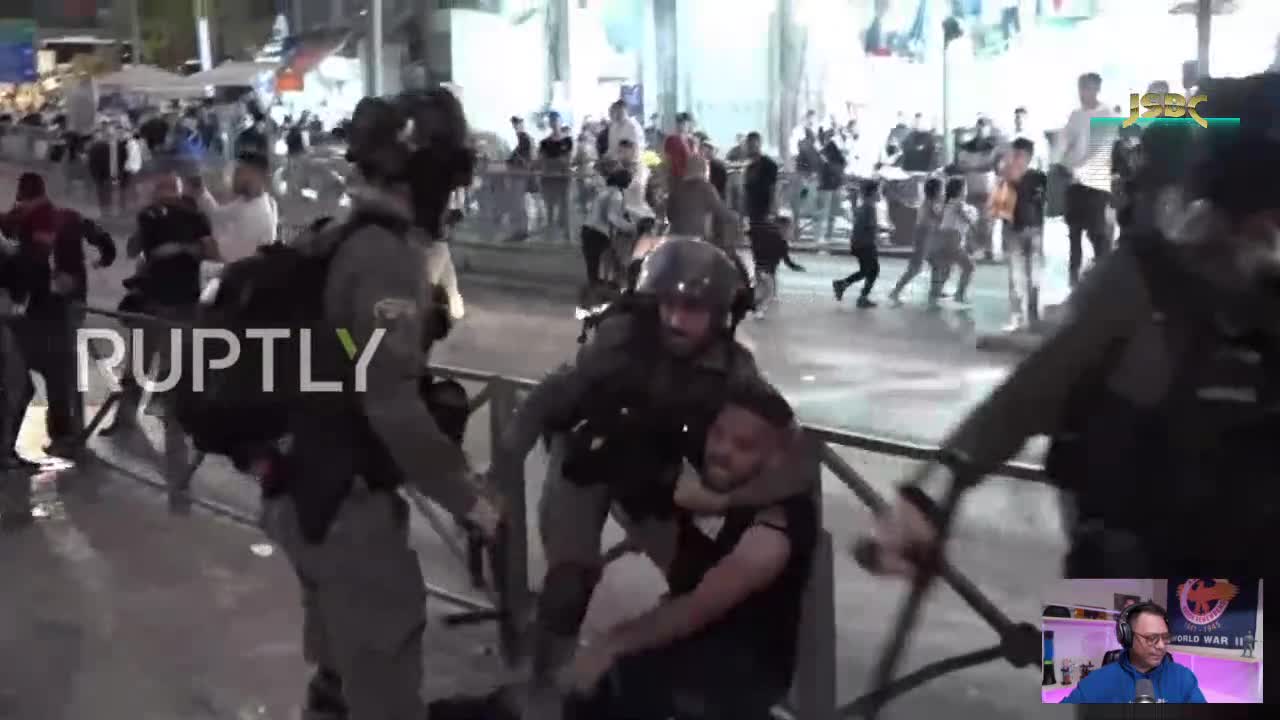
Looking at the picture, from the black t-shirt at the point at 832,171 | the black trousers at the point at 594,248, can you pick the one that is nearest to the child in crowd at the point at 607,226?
the black trousers at the point at 594,248

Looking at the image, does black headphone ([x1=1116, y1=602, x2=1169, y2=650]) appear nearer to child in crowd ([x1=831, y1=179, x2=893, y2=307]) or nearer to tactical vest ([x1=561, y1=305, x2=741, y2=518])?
tactical vest ([x1=561, y1=305, x2=741, y2=518])

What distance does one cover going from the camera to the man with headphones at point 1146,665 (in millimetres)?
2527

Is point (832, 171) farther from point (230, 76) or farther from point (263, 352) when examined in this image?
point (230, 76)

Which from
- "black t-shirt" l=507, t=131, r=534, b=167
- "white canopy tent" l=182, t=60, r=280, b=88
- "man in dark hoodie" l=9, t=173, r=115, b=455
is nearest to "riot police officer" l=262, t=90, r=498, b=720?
"man in dark hoodie" l=9, t=173, r=115, b=455

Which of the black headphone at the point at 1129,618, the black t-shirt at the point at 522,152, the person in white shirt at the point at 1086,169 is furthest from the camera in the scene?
the black t-shirt at the point at 522,152

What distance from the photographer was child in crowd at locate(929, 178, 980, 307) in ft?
48.5

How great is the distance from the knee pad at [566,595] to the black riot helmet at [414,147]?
853 millimetres

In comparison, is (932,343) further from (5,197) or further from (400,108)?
(5,197)

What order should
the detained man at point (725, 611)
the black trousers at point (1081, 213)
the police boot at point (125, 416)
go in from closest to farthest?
the detained man at point (725, 611)
the police boot at point (125, 416)
the black trousers at point (1081, 213)

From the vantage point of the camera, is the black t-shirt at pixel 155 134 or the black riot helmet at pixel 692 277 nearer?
the black riot helmet at pixel 692 277

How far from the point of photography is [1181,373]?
2.37m

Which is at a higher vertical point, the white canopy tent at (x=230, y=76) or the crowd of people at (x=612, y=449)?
the white canopy tent at (x=230, y=76)

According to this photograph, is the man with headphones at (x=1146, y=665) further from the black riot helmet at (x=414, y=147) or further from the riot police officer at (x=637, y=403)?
the black riot helmet at (x=414, y=147)

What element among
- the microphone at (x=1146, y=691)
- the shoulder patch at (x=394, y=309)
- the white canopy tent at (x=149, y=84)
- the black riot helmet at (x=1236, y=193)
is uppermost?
the white canopy tent at (x=149, y=84)
